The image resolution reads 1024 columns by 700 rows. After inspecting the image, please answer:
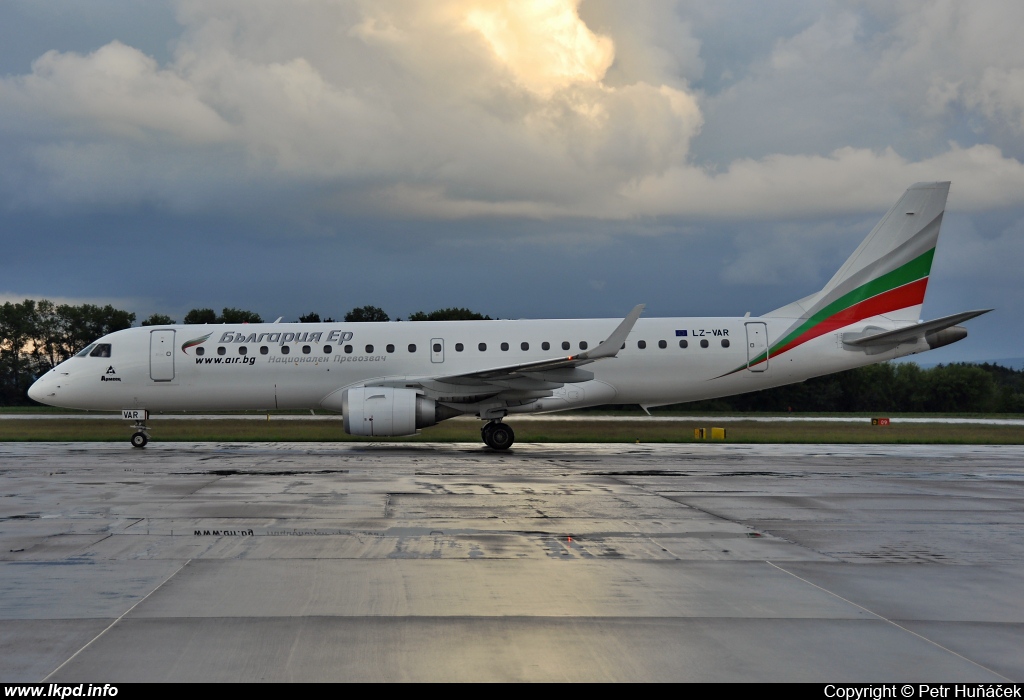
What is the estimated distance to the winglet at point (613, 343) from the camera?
21203 mm

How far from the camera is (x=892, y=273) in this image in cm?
2523

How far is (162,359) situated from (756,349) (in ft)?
56.1

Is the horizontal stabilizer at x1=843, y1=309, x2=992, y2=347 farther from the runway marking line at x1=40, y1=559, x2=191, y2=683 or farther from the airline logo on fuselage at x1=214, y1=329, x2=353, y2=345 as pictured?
the runway marking line at x1=40, y1=559, x2=191, y2=683

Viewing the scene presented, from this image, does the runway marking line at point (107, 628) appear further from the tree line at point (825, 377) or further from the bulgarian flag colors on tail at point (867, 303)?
the tree line at point (825, 377)

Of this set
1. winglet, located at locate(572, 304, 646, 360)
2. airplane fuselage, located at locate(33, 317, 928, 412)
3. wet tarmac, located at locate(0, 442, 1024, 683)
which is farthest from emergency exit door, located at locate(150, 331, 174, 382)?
winglet, located at locate(572, 304, 646, 360)

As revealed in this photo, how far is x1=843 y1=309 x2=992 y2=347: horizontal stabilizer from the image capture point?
74.4 feet

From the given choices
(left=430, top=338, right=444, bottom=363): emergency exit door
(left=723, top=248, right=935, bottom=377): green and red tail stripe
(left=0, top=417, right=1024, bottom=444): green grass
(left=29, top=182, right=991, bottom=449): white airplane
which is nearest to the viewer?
(left=29, top=182, right=991, bottom=449): white airplane

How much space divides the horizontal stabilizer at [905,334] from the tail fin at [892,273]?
2.02 ft

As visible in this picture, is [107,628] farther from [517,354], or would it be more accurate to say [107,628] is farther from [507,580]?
[517,354]

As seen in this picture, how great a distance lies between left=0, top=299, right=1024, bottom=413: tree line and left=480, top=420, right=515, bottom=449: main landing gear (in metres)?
41.5

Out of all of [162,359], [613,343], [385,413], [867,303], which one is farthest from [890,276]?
[162,359]
